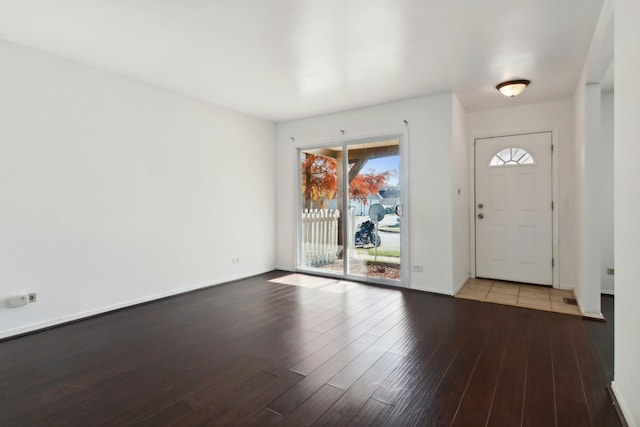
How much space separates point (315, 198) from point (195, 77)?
2.57 meters

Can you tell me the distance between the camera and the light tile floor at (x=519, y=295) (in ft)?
12.3

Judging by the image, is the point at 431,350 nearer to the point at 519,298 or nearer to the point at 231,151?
the point at 519,298

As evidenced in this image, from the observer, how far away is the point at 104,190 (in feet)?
11.5

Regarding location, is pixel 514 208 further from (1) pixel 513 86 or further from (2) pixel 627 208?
(2) pixel 627 208

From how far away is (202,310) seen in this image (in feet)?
12.0

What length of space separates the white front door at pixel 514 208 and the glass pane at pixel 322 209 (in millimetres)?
2135

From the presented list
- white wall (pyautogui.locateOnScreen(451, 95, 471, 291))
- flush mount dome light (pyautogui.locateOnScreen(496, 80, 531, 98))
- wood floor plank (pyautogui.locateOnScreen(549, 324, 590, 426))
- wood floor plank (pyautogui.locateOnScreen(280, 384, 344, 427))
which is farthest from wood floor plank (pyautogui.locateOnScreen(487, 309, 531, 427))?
flush mount dome light (pyautogui.locateOnScreen(496, 80, 531, 98))

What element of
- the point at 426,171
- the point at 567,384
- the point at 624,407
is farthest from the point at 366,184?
the point at 624,407

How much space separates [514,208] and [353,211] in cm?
Answer: 233

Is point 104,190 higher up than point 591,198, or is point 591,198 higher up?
point 104,190

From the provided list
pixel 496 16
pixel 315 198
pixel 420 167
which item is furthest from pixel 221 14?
pixel 315 198

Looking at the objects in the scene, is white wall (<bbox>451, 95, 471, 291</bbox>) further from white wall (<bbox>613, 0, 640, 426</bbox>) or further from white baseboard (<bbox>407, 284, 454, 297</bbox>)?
white wall (<bbox>613, 0, 640, 426</bbox>)

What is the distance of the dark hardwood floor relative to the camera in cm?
182

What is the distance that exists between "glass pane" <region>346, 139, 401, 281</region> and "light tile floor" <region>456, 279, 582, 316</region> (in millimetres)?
1045
